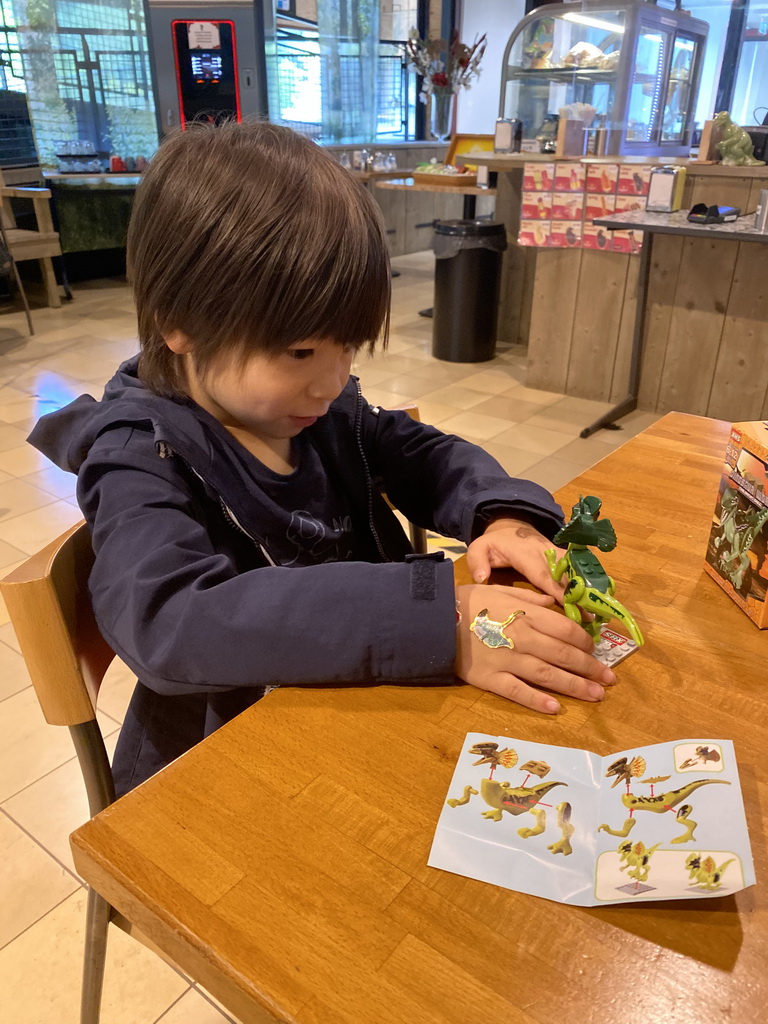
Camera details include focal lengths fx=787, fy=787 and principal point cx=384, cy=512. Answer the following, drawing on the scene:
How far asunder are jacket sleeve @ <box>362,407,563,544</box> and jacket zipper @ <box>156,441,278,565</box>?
24 cm

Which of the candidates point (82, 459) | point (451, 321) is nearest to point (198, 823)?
point (82, 459)

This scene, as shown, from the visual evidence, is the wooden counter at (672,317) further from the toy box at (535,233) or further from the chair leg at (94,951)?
the chair leg at (94,951)

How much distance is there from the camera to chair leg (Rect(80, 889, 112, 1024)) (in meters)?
0.84

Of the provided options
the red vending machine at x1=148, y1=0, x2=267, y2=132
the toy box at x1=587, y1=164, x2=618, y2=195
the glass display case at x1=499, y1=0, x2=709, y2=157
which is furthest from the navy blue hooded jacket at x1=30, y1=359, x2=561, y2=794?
the red vending machine at x1=148, y1=0, x2=267, y2=132

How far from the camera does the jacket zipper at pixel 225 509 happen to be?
75 centimetres

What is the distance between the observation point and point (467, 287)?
4.06 metres

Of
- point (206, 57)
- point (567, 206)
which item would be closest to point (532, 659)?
point (567, 206)

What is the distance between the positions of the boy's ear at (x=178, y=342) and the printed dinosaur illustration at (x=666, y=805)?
0.57m

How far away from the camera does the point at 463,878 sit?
1.57 ft

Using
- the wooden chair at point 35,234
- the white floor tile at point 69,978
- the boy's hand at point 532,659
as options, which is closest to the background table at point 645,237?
the boy's hand at point 532,659

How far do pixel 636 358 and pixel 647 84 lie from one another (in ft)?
5.15

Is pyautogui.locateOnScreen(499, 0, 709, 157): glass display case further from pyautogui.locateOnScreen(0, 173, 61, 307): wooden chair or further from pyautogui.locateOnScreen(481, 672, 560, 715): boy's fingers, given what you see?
pyautogui.locateOnScreen(481, 672, 560, 715): boy's fingers

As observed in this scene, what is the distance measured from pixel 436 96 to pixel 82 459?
647 cm

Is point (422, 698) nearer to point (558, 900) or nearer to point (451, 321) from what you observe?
point (558, 900)
